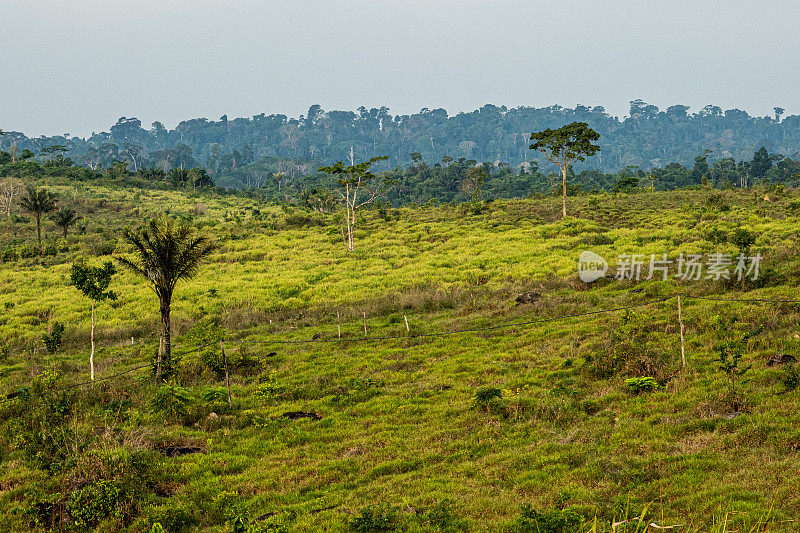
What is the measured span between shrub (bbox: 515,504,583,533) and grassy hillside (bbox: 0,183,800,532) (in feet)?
0.14

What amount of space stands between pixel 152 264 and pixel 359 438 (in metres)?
12.4

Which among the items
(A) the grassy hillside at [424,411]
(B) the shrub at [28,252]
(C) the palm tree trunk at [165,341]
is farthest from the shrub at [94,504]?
(B) the shrub at [28,252]

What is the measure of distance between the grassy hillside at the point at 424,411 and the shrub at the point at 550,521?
0.14 feet

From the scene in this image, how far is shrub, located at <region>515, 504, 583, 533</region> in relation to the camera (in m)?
7.69

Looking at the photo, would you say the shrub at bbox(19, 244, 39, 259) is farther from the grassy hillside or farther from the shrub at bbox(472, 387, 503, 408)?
the shrub at bbox(472, 387, 503, 408)

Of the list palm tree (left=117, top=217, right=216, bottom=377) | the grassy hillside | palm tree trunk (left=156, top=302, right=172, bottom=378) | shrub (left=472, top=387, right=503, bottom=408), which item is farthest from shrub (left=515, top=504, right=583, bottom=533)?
palm tree (left=117, top=217, right=216, bottom=377)

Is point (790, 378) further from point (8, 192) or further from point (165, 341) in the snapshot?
point (8, 192)

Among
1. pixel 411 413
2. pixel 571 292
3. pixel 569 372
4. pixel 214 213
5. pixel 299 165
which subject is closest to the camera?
pixel 411 413

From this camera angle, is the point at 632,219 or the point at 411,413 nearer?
the point at 411,413

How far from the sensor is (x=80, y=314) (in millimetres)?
31969

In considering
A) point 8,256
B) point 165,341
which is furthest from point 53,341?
point 8,256

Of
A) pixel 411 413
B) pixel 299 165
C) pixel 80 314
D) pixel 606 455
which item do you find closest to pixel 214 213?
pixel 80 314

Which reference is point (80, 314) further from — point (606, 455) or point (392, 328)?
point (606, 455)

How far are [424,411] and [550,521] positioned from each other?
6580 millimetres
